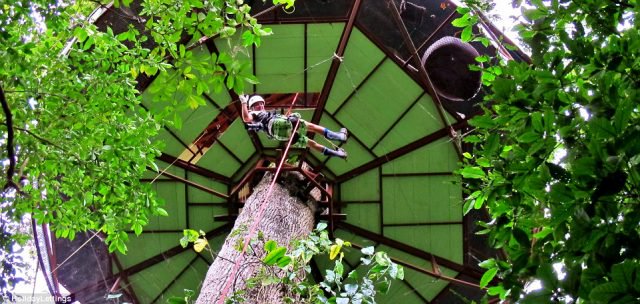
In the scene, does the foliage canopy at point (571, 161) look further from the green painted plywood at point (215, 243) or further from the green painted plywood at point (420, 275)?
the green painted plywood at point (215, 243)

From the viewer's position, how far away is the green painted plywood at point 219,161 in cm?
1173

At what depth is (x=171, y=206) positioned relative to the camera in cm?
1212

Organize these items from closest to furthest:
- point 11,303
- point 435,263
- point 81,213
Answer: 1. point 11,303
2. point 81,213
3. point 435,263

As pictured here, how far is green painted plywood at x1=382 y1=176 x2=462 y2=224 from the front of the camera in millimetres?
11797

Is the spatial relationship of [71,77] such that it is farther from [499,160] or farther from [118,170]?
[499,160]

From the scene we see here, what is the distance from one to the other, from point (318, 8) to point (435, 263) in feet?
15.3

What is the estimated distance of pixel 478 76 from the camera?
9.29 metres

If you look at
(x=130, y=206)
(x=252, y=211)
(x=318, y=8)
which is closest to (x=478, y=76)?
(x=318, y=8)

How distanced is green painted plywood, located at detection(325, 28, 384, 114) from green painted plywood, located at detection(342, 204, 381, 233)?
1.85 metres

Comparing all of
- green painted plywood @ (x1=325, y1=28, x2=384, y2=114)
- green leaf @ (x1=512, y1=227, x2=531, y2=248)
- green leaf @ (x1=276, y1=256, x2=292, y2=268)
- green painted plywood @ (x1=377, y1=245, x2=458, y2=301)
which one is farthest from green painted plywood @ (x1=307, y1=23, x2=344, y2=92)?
green leaf @ (x1=512, y1=227, x2=531, y2=248)

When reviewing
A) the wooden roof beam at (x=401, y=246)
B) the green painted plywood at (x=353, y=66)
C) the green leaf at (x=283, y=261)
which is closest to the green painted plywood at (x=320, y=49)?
the green painted plywood at (x=353, y=66)

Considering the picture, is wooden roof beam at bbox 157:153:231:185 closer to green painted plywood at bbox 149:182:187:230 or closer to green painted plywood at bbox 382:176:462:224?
green painted plywood at bbox 149:182:187:230

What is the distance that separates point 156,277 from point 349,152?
13.4 feet

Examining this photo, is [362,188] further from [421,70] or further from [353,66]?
[421,70]
